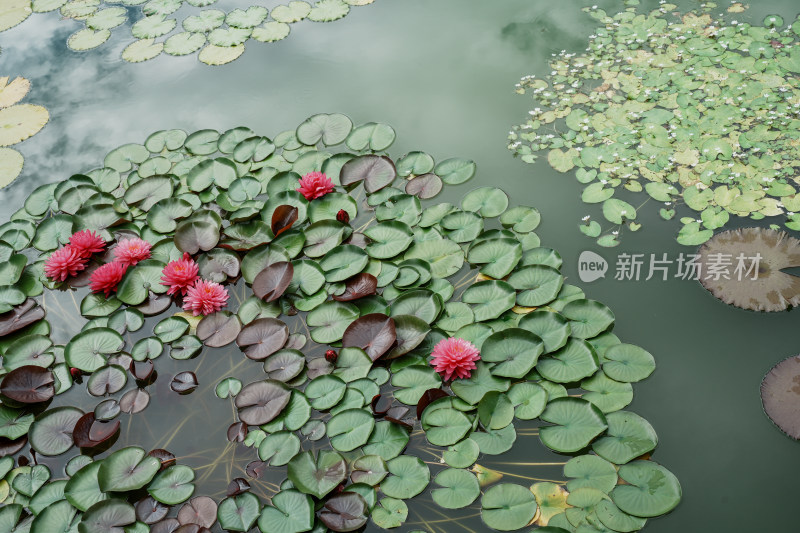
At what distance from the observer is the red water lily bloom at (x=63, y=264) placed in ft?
9.28

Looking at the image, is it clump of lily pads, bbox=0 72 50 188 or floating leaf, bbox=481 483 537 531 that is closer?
floating leaf, bbox=481 483 537 531

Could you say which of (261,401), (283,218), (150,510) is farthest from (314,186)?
(150,510)

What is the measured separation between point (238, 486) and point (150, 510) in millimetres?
309

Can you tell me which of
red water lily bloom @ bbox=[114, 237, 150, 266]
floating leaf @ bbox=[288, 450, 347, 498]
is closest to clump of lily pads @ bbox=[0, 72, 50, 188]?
red water lily bloom @ bbox=[114, 237, 150, 266]

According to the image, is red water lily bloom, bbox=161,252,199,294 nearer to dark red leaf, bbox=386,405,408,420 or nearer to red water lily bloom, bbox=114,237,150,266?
red water lily bloom, bbox=114,237,150,266

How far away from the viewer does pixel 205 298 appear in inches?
103

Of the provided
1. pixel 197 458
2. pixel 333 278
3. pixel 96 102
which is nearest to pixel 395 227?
pixel 333 278

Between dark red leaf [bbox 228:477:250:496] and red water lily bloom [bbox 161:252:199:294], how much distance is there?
974 mm

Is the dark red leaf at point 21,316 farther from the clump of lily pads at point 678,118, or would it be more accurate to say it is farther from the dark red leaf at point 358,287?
the clump of lily pads at point 678,118

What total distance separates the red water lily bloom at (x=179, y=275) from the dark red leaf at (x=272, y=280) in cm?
32

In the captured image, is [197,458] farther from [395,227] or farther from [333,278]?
[395,227]

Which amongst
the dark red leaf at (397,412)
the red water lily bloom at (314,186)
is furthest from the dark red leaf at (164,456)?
the red water lily bloom at (314,186)

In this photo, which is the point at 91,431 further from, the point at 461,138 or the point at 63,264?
the point at 461,138

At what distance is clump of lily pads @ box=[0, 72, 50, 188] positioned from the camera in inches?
140
